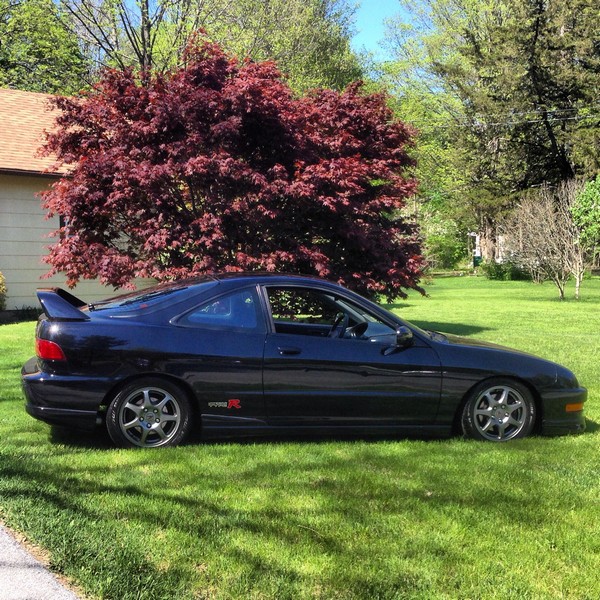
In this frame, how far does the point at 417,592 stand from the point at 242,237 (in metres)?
8.13

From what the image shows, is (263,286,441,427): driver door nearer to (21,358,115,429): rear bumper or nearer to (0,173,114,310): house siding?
(21,358,115,429): rear bumper

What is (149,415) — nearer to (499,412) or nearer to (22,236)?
(499,412)

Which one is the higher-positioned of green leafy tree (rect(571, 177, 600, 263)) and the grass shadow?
green leafy tree (rect(571, 177, 600, 263))

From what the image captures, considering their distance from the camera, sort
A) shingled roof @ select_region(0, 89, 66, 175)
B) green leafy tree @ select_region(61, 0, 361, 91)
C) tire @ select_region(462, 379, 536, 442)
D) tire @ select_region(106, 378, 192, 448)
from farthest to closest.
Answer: green leafy tree @ select_region(61, 0, 361, 91)
shingled roof @ select_region(0, 89, 66, 175)
tire @ select_region(462, 379, 536, 442)
tire @ select_region(106, 378, 192, 448)

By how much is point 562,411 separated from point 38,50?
29.7m

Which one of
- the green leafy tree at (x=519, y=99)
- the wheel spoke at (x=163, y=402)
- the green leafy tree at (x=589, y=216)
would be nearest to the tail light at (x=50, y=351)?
the wheel spoke at (x=163, y=402)

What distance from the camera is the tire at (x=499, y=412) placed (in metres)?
5.55

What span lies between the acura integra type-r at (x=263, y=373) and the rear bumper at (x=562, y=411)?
0.01 metres

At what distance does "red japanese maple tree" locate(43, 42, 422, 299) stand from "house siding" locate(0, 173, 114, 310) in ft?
17.4

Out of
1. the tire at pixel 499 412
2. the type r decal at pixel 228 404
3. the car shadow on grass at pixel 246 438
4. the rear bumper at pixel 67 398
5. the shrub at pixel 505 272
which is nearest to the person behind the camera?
the rear bumper at pixel 67 398

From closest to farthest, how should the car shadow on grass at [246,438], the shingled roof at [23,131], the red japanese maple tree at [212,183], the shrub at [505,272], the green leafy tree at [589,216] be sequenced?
the car shadow on grass at [246,438], the red japanese maple tree at [212,183], the shingled roof at [23,131], the green leafy tree at [589,216], the shrub at [505,272]

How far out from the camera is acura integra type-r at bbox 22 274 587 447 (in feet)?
16.5

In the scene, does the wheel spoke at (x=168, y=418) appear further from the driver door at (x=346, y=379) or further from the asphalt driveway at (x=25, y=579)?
the asphalt driveway at (x=25, y=579)

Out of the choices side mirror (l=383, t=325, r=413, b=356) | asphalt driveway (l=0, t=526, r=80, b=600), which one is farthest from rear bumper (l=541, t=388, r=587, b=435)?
asphalt driveway (l=0, t=526, r=80, b=600)
